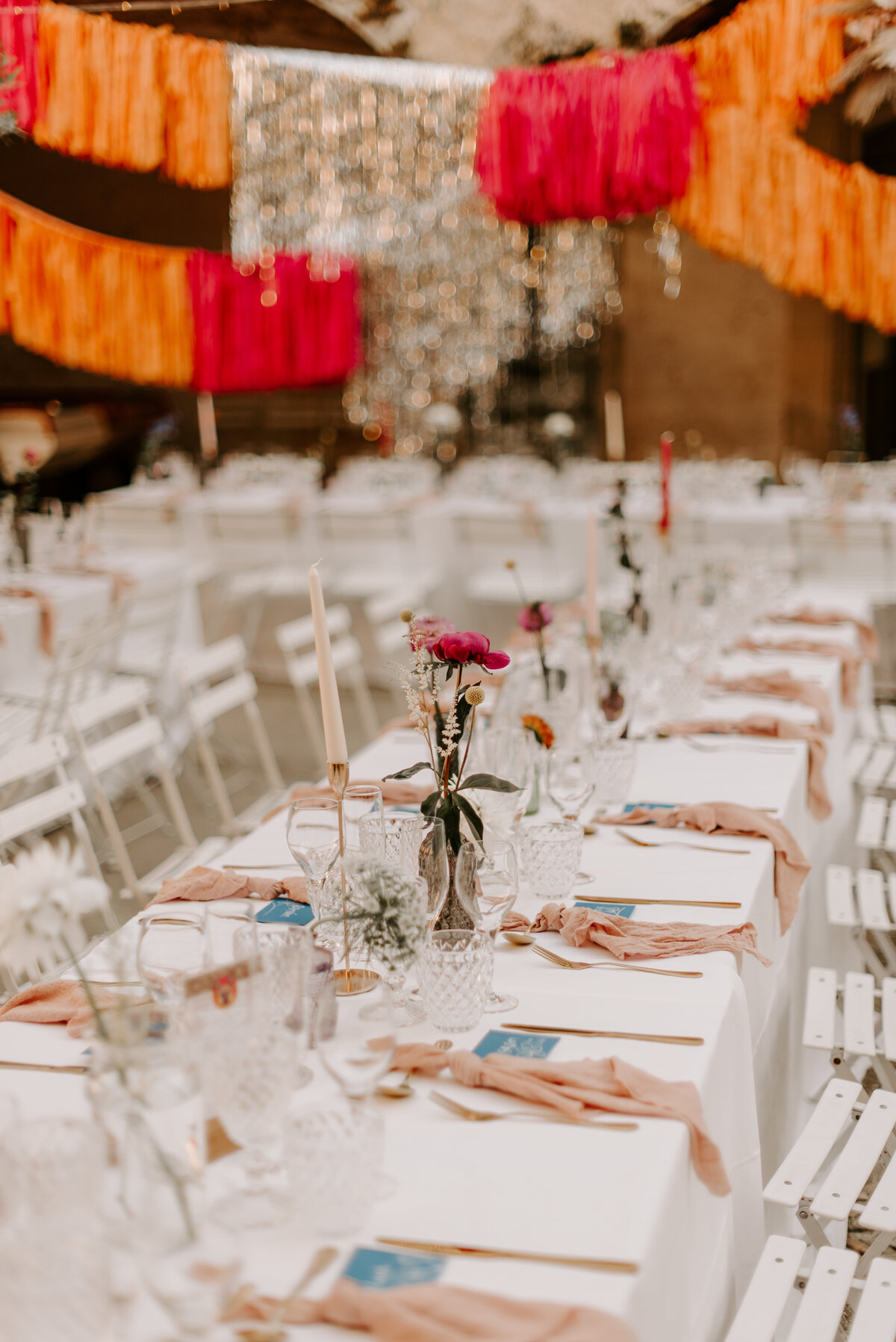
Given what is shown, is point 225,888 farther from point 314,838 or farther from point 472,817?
point 472,817

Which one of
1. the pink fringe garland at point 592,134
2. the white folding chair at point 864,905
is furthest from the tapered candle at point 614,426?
the white folding chair at point 864,905

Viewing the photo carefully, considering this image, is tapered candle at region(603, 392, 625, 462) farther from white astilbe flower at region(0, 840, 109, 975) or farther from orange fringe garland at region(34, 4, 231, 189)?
white astilbe flower at region(0, 840, 109, 975)

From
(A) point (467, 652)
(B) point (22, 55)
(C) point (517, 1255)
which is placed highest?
(B) point (22, 55)

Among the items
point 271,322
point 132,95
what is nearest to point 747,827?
point 132,95

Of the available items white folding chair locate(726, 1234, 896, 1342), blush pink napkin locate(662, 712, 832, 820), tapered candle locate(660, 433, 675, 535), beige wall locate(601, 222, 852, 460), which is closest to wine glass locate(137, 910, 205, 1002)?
white folding chair locate(726, 1234, 896, 1342)

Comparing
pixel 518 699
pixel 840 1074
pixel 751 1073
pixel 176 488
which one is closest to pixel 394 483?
pixel 176 488

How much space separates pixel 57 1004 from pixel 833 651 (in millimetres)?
2575

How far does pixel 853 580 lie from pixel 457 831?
457cm

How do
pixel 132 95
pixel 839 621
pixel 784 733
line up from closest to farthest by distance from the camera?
pixel 784 733
pixel 839 621
pixel 132 95

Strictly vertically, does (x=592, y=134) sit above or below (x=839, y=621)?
above

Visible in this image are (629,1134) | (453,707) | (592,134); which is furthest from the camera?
(592,134)

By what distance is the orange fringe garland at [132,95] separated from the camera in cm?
469

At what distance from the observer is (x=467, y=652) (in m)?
1.66

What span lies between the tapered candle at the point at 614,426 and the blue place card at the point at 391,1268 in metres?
8.23
